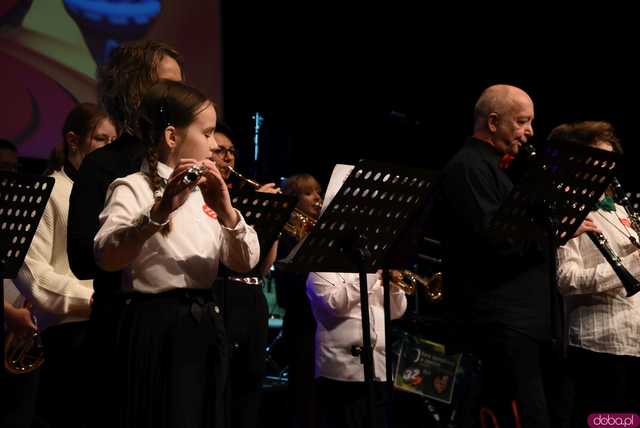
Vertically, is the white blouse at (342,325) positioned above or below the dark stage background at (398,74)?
below

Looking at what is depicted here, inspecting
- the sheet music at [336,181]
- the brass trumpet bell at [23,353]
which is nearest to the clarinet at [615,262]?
the sheet music at [336,181]

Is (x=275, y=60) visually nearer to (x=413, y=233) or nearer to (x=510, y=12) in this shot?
(x=510, y=12)

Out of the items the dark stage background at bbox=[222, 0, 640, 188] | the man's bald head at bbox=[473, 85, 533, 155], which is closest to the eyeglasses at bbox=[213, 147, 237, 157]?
the man's bald head at bbox=[473, 85, 533, 155]

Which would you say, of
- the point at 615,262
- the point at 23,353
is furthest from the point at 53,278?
the point at 615,262

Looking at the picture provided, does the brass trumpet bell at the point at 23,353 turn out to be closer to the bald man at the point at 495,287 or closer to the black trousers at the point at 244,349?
the black trousers at the point at 244,349

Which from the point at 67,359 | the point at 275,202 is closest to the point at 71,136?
the point at 67,359

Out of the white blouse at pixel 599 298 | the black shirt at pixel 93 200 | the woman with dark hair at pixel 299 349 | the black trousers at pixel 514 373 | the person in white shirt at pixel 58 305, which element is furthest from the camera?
the woman with dark hair at pixel 299 349

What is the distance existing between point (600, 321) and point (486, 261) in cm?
79

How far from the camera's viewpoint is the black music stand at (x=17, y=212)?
283cm

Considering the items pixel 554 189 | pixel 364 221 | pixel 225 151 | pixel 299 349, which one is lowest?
pixel 299 349

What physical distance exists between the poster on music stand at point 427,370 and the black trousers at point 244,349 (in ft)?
9.03

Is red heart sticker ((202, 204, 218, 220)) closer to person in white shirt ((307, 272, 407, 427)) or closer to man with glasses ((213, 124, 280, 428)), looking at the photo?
man with glasses ((213, 124, 280, 428))

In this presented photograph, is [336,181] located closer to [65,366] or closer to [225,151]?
[225,151]

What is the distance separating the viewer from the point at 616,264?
393cm
